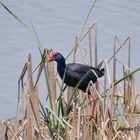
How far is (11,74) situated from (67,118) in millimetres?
2847

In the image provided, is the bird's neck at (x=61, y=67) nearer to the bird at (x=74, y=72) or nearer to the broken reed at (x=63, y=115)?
the bird at (x=74, y=72)

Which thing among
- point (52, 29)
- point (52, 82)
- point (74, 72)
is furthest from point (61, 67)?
point (52, 29)

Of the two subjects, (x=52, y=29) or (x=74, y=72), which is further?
(x=52, y=29)

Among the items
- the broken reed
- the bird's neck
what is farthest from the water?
the broken reed

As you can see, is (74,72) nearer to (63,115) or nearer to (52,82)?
(63,115)

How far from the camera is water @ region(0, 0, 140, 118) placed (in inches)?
364

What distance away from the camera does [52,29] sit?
10578 millimetres

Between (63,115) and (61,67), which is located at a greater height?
(61,67)

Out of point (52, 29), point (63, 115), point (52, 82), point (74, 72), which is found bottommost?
point (63, 115)

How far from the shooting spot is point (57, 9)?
11383 millimetres

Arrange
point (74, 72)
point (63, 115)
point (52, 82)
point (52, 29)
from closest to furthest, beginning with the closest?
point (52, 82) < point (63, 115) < point (74, 72) < point (52, 29)

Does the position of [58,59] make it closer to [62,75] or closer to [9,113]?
[62,75]

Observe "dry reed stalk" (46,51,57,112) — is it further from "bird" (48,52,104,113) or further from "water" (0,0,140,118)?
"water" (0,0,140,118)

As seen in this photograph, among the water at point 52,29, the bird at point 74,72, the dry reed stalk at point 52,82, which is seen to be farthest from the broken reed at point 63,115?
the water at point 52,29
